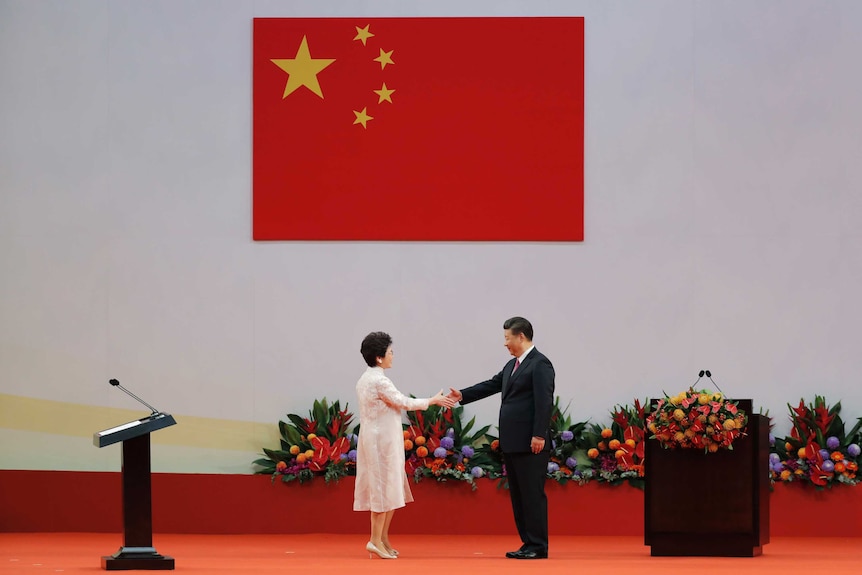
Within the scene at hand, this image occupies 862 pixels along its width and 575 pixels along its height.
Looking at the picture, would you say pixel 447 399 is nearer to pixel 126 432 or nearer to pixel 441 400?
pixel 441 400

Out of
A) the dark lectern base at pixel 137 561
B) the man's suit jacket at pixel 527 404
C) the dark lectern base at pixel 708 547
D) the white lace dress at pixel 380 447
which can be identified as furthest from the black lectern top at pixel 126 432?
the dark lectern base at pixel 708 547

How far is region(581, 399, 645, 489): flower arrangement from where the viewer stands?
8266mm

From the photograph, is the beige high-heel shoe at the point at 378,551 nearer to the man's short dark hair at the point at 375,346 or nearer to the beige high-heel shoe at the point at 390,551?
the beige high-heel shoe at the point at 390,551

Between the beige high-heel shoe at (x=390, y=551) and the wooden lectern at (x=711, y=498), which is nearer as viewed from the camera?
the wooden lectern at (x=711, y=498)

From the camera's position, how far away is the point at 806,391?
8516 mm

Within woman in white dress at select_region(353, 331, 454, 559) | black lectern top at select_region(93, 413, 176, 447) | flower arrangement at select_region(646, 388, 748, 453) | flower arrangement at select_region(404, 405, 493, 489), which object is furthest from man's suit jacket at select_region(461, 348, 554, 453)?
black lectern top at select_region(93, 413, 176, 447)

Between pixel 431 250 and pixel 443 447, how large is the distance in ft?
4.72

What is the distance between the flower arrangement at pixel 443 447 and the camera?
826cm

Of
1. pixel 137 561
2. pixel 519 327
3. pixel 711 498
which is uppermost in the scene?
pixel 519 327

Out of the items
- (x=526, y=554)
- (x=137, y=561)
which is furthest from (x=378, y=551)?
(x=137, y=561)

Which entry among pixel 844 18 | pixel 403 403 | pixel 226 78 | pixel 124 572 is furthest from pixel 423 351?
pixel 844 18

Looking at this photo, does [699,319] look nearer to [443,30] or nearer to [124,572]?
[443,30]

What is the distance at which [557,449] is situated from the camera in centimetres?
841

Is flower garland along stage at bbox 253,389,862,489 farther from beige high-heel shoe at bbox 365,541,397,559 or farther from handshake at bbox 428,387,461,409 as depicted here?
beige high-heel shoe at bbox 365,541,397,559
